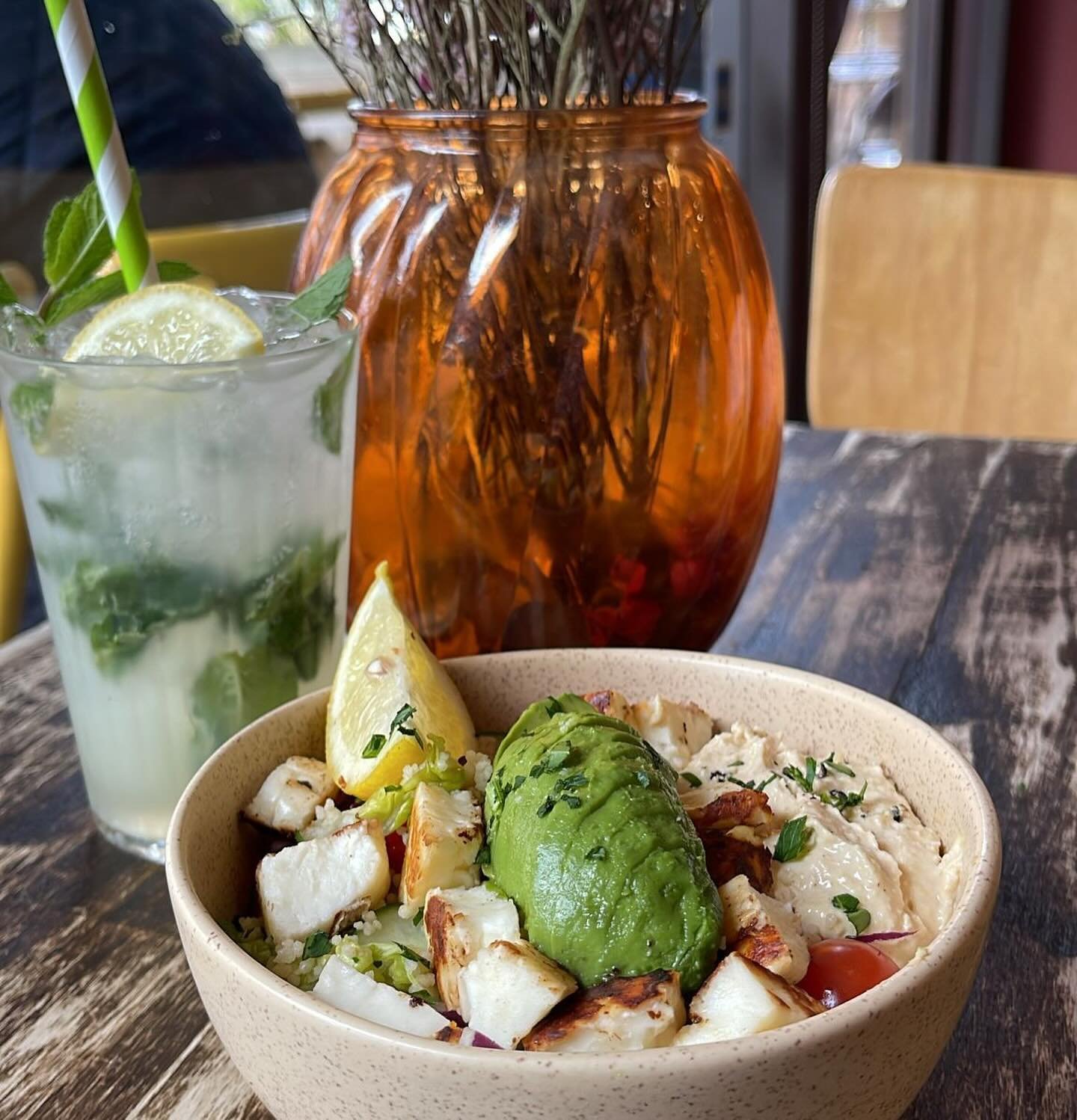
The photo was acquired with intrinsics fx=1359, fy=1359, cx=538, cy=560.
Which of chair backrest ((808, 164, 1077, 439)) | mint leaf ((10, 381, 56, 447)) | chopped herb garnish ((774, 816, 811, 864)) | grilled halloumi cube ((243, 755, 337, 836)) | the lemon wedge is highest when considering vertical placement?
the lemon wedge

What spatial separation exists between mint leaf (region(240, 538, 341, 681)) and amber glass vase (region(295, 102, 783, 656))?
0.24 feet

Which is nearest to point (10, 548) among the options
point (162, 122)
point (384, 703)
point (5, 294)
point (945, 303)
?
point (5, 294)

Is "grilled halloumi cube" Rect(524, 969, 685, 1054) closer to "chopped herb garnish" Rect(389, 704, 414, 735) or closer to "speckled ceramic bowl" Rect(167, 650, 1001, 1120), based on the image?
"speckled ceramic bowl" Rect(167, 650, 1001, 1120)

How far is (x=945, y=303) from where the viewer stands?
5.91ft

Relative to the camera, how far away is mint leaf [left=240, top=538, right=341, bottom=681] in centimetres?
67

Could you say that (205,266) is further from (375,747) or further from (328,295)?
(375,747)

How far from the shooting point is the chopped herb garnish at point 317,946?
504 mm

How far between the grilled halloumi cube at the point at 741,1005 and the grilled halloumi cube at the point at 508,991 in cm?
4

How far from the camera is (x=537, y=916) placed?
473mm

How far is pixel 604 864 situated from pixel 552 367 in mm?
317

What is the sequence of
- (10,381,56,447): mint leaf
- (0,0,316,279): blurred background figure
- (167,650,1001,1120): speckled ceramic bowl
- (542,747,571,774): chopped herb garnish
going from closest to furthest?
1. (167,650,1001,1120): speckled ceramic bowl
2. (542,747,571,774): chopped herb garnish
3. (10,381,56,447): mint leaf
4. (0,0,316,279): blurred background figure

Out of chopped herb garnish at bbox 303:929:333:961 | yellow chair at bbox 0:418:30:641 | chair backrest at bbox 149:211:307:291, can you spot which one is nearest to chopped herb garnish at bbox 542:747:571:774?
chopped herb garnish at bbox 303:929:333:961

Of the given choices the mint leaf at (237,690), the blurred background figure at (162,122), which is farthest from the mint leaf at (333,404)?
the blurred background figure at (162,122)

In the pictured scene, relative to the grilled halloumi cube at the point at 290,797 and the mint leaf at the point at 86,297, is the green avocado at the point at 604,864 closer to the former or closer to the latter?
the grilled halloumi cube at the point at 290,797
